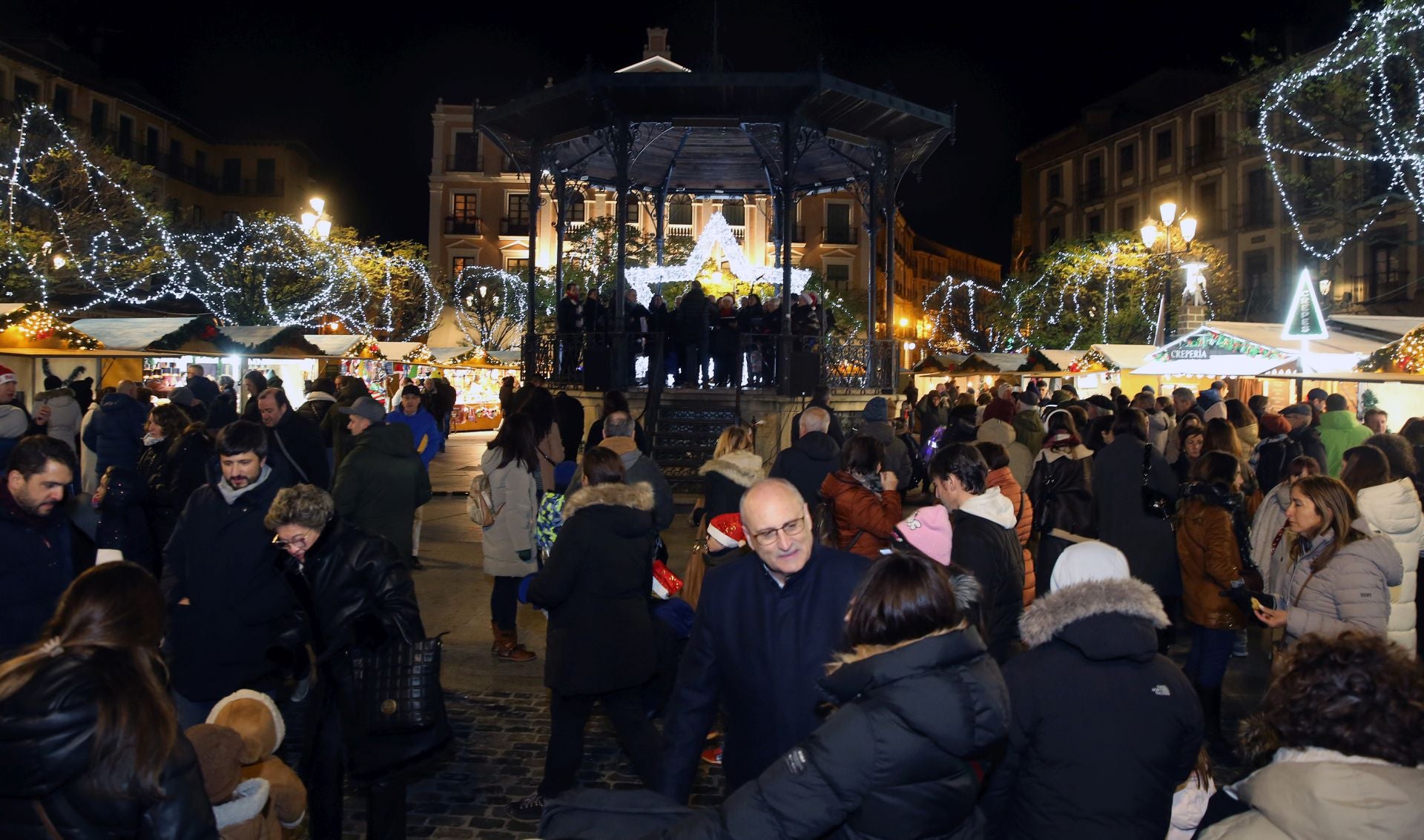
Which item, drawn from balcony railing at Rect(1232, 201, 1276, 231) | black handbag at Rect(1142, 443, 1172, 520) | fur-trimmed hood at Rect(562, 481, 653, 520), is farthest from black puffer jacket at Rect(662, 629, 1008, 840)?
balcony railing at Rect(1232, 201, 1276, 231)

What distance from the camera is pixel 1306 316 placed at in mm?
14375

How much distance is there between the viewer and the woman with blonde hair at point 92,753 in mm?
2123

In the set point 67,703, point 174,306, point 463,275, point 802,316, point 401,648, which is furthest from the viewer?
point 463,275

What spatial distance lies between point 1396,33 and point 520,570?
742 inches

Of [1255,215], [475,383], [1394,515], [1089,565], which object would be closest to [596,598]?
[1089,565]

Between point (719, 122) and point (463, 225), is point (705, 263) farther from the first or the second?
point (463, 225)

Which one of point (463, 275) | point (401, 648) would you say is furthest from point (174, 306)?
point (401, 648)

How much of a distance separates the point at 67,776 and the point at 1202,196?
50.2m

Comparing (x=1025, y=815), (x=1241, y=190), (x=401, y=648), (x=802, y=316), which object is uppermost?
(x=1241, y=190)

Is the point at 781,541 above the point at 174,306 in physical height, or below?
below

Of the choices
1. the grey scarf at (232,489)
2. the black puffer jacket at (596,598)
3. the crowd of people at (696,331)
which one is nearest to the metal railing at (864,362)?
the crowd of people at (696,331)

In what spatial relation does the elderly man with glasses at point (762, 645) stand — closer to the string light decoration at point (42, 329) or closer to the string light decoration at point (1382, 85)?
the string light decoration at point (42, 329)

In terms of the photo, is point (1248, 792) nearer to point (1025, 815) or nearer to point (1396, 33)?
point (1025, 815)

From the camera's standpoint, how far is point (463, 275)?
4778cm
